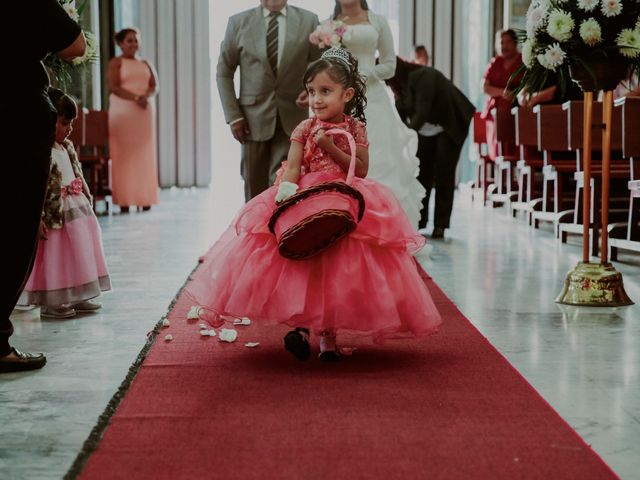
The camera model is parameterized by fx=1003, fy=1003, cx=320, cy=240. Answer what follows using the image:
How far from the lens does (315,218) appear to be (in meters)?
3.20

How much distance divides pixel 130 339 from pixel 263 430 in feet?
4.95

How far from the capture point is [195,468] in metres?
2.24

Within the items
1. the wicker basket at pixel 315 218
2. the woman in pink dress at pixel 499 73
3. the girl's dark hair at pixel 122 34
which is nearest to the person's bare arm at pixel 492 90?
the woman in pink dress at pixel 499 73

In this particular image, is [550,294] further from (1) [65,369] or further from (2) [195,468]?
(2) [195,468]

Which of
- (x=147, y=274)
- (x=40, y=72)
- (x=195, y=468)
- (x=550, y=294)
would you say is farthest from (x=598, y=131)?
(x=195, y=468)

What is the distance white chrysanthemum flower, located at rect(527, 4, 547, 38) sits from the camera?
488 centimetres

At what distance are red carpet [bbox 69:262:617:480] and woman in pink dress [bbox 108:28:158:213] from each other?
7898 mm

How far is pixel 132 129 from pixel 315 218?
333 inches

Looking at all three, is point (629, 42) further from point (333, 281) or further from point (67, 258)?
point (67, 258)

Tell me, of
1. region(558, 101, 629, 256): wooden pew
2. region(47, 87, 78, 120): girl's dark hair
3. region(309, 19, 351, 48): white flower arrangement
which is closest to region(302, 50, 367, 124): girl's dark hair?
region(47, 87, 78, 120): girl's dark hair

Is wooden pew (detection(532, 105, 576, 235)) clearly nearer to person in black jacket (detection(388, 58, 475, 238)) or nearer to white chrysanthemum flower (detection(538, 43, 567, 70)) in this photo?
person in black jacket (detection(388, 58, 475, 238))

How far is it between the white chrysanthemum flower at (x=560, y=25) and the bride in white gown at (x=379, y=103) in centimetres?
194

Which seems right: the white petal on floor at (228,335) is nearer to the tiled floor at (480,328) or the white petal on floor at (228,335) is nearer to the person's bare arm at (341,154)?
the tiled floor at (480,328)

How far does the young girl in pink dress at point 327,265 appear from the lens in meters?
3.22
